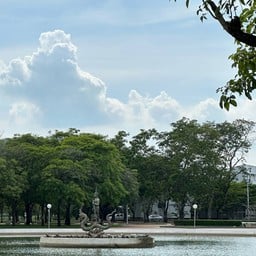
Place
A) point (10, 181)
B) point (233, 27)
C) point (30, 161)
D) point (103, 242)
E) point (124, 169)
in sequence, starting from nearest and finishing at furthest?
point (233, 27) → point (103, 242) → point (10, 181) → point (30, 161) → point (124, 169)

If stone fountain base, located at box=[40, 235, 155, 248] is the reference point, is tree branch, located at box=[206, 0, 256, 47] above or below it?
above

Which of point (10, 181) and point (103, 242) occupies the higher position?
point (10, 181)

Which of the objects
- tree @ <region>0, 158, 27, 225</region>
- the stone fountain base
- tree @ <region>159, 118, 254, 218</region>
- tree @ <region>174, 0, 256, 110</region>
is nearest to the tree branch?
tree @ <region>174, 0, 256, 110</region>

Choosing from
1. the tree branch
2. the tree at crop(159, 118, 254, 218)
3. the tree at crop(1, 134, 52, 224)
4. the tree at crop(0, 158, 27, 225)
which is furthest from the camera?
the tree at crop(159, 118, 254, 218)

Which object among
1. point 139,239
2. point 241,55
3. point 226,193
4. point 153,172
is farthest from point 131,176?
point 241,55

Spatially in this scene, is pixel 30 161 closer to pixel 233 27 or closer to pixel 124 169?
pixel 124 169

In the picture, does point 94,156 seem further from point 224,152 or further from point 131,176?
point 224,152

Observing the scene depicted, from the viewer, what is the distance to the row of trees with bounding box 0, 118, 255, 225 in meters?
46.6

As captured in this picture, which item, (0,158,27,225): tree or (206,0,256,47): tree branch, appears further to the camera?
(0,158,27,225): tree

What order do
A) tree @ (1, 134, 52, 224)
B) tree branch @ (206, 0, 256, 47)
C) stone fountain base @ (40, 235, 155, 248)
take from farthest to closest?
tree @ (1, 134, 52, 224) → stone fountain base @ (40, 235, 155, 248) → tree branch @ (206, 0, 256, 47)

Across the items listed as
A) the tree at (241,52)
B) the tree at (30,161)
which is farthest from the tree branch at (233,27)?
the tree at (30,161)

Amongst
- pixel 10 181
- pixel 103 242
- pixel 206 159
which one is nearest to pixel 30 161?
pixel 10 181

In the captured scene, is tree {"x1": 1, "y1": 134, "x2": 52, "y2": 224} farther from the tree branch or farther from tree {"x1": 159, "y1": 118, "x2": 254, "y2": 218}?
the tree branch

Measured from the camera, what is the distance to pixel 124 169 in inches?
2160
